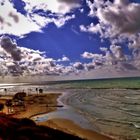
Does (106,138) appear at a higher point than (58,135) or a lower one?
lower

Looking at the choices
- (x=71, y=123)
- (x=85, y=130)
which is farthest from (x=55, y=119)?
(x=85, y=130)

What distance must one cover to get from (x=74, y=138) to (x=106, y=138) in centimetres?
951

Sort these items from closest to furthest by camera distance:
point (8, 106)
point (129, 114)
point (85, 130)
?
point (85, 130)
point (129, 114)
point (8, 106)

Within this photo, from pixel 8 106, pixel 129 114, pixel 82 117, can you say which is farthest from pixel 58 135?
pixel 8 106

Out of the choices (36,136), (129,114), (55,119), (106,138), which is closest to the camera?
(36,136)

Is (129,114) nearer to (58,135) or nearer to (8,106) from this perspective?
(8,106)

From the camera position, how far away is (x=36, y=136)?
10.5 metres

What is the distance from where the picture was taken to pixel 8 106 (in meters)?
34.3

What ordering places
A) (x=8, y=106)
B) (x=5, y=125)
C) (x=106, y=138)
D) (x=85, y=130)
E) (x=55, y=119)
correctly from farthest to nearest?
(x=8, y=106)
(x=55, y=119)
(x=85, y=130)
(x=106, y=138)
(x=5, y=125)

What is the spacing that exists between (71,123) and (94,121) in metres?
2.37

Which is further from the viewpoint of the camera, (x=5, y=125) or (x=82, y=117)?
(x=82, y=117)

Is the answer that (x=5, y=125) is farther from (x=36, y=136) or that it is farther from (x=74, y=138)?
(x=74, y=138)

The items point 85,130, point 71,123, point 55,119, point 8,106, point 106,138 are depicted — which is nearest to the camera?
point 106,138

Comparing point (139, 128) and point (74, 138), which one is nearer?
point (74, 138)
